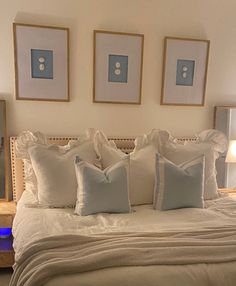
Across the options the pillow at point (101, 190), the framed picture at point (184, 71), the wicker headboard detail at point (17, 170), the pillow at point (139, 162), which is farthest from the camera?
the framed picture at point (184, 71)

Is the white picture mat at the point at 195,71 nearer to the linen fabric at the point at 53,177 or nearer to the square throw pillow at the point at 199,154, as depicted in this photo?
the square throw pillow at the point at 199,154

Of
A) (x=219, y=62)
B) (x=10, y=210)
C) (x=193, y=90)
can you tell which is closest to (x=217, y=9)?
(x=219, y=62)

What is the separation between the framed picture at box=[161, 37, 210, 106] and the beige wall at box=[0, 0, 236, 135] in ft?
0.22

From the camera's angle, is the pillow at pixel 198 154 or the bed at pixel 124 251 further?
the pillow at pixel 198 154

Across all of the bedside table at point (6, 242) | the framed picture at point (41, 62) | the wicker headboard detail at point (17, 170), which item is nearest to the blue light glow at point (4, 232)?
the bedside table at point (6, 242)

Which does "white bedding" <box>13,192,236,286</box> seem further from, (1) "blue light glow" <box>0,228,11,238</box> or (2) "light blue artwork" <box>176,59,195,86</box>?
(2) "light blue artwork" <box>176,59,195,86</box>

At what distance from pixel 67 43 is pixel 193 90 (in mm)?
1315

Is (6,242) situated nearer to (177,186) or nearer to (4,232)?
(4,232)

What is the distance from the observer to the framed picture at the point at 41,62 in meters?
2.47

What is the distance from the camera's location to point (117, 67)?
2.69 metres

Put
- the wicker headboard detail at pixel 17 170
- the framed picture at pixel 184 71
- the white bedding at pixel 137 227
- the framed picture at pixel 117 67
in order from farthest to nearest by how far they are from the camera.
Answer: the framed picture at pixel 184 71
the framed picture at pixel 117 67
the wicker headboard detail at pixel 17 170
the white bedding at pixel 137 227

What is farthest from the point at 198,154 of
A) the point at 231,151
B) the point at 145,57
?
the point at 145,57

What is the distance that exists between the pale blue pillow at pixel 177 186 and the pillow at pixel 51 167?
21.8 inches

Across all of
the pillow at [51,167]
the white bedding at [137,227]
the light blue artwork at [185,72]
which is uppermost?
the light blue artwork at [185,72]
